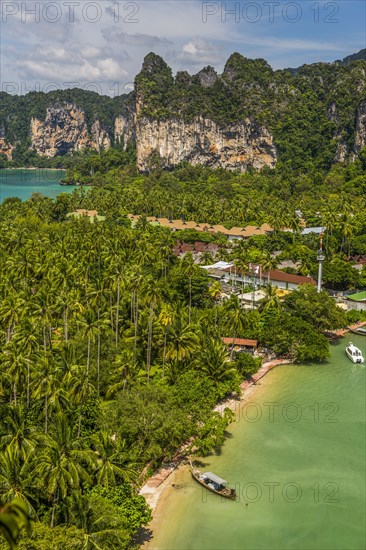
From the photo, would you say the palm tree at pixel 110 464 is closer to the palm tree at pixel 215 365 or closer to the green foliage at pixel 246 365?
the palm tree at pixel 215 365

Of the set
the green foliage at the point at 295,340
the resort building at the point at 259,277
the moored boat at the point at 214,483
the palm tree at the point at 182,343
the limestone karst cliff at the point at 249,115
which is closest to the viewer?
the moored boat at the point at 214,483

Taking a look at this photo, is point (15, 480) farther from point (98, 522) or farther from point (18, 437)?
point (98, 522)

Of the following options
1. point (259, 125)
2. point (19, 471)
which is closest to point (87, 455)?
point (19, 471)

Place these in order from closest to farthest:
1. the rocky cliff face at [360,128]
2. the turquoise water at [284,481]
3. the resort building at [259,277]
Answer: the turquoise water at [284,481], the resort building at [259,277], the rocky cliff face at [360,128]

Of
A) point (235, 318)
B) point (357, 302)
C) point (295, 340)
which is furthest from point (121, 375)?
point (357, 302)

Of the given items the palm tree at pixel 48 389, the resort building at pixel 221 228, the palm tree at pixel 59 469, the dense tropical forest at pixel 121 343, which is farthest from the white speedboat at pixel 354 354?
the resort building at pixel 221 228
